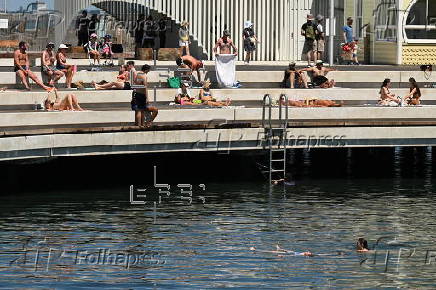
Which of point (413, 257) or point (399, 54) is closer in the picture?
point (413, 257)

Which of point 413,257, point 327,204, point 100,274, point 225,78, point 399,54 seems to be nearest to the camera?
point 100,274

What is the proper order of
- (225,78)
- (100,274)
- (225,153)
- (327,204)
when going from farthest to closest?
(225,78) → (225,153) → (327,204) → (100,274)

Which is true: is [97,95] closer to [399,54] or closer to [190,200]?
[190,200]

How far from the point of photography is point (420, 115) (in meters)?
39.5

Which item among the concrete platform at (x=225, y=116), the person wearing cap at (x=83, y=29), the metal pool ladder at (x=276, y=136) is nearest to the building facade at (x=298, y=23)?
the person wearing cap at (x=83, y=29)

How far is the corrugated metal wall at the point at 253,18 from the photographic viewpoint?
4984 centimetres

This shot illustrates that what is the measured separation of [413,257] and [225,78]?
52.6 feet

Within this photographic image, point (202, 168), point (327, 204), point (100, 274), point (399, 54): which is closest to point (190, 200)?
point (327, 204)

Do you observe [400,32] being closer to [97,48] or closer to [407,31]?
[407,31]

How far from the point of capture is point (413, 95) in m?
40.9

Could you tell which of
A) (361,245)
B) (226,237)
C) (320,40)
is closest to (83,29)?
(320,40)

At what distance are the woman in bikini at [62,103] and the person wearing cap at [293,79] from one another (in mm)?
7370

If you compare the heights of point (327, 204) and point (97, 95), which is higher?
point (97, 95)

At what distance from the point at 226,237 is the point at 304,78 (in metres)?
14.4
